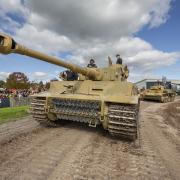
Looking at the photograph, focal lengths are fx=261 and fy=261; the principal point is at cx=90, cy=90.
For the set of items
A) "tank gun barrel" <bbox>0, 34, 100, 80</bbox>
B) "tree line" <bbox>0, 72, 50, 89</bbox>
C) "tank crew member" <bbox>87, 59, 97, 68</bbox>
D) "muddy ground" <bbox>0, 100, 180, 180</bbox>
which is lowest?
"muddy ground" <bbox>0, 100, 180, 180</bbox>

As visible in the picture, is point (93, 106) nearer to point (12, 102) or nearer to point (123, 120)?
point (123, 120)

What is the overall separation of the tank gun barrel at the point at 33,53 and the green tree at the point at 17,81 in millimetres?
50027

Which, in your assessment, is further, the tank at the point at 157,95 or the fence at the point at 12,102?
the tank at the point at 157,95

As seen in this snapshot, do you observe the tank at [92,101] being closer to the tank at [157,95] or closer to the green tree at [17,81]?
the tank at [157,95]

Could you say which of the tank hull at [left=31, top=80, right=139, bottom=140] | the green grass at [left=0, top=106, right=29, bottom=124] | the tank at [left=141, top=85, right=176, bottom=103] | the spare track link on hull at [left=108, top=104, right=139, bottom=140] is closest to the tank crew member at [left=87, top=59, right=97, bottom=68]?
the tank hull at [left=31, top=80, right=139, bottom=140]

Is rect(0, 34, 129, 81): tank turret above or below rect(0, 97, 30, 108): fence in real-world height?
above

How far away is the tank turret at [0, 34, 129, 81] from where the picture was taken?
18.0 ft

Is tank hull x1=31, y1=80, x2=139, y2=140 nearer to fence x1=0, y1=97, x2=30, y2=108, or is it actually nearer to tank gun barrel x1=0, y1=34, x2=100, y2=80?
tank gun barrel x1=0, y1=34, x2=100, y2=80

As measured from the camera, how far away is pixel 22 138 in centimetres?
757

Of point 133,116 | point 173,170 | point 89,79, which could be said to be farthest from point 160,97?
point 173,170

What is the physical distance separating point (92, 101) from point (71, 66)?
1506 mm

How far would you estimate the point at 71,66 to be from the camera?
8.80 m

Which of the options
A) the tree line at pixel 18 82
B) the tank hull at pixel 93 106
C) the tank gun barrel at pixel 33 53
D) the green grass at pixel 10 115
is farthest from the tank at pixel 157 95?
the tree line at pixel 18 82

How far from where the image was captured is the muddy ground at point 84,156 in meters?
4.86
